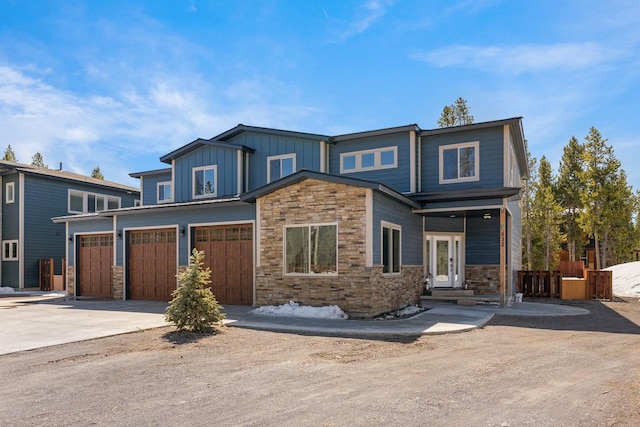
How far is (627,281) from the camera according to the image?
2219 cm

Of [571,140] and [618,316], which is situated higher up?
[571,140]

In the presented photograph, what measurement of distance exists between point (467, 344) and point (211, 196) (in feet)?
43.7

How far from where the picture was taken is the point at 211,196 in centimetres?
1927

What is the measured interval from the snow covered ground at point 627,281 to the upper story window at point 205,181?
19.0 metres

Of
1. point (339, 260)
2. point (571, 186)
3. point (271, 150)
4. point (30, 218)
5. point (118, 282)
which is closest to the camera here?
point (339, 260)

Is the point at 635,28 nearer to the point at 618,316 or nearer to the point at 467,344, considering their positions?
the point at 618,316

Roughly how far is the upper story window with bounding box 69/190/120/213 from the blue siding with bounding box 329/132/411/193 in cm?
1683

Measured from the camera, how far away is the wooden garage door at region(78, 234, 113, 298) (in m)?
18.1

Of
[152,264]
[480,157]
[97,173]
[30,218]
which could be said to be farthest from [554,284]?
[97,173]

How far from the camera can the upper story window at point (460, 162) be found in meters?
16.0

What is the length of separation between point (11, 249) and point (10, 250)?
0.10 meters

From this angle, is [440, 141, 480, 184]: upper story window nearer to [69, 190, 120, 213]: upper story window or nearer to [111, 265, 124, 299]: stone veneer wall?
[111, 265, 124, 299]: stone veneer wall

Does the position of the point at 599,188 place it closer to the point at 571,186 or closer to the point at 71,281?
the point at 571,186

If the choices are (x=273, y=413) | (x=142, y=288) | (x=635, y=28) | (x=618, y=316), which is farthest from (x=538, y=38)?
(x=142, y=288)
